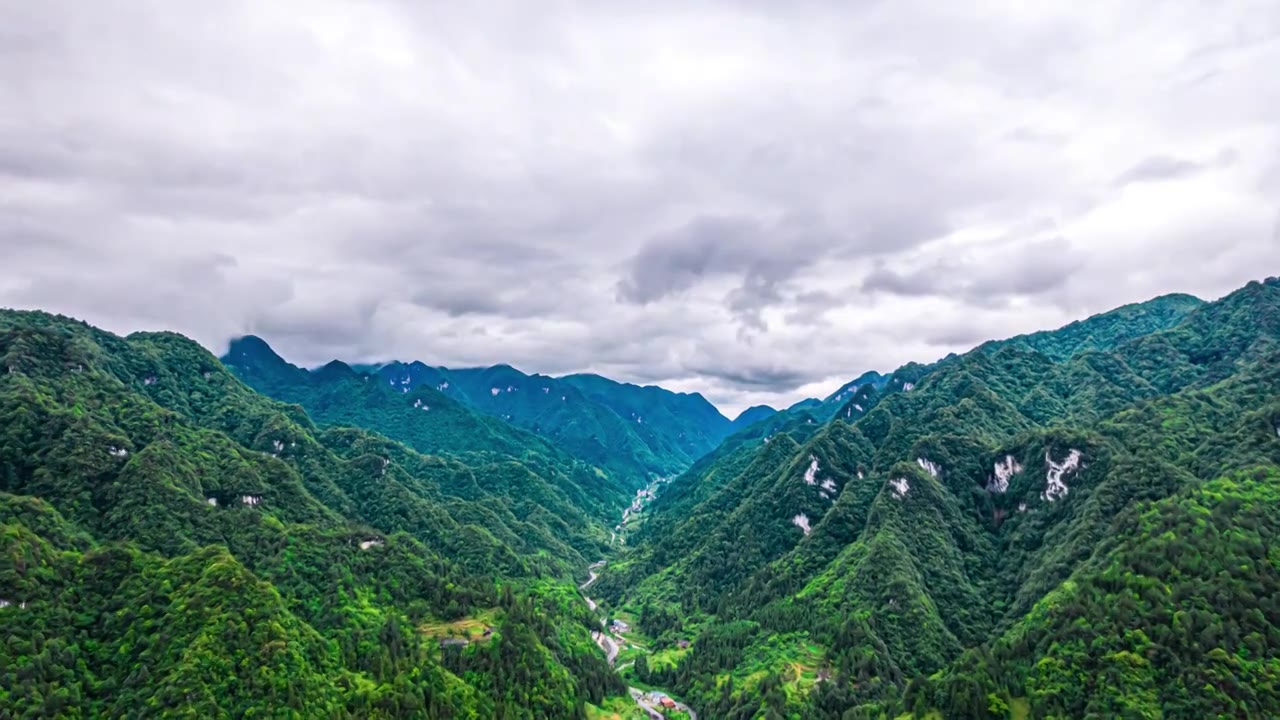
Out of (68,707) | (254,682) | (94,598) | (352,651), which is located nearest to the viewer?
(68,707)

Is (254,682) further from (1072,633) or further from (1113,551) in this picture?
(1113,551)

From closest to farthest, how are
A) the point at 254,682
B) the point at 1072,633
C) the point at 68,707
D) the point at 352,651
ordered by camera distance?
the point at 68,707, the point at 254,682, the point at 1072,633, the point at 352,651

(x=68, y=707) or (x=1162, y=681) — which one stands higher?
(x=68, y=707)

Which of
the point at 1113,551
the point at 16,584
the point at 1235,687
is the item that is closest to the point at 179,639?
the point at 16,584

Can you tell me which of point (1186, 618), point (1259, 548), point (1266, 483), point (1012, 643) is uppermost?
point (1266, 483)

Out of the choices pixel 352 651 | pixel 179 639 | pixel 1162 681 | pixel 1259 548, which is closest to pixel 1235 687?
pixel 1162 681

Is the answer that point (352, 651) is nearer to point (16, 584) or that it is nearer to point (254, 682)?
point (254, 682)

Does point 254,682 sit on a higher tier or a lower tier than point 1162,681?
higher

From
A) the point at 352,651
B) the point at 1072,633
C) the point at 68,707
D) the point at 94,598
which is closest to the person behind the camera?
the point at 68,707

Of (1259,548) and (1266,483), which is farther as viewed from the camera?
(1266,483)
